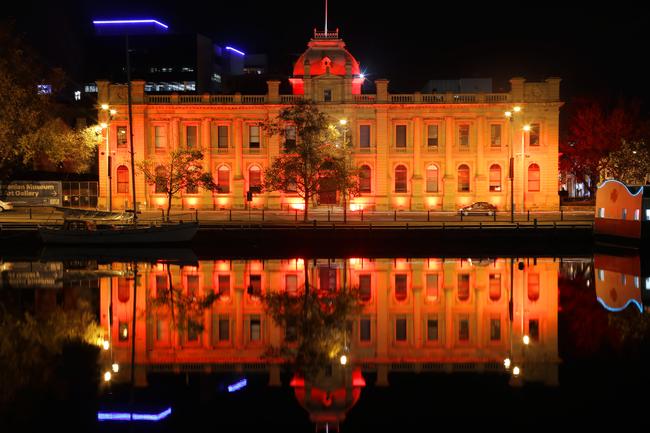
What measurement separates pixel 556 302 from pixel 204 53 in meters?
107

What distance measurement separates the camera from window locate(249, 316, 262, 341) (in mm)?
20297

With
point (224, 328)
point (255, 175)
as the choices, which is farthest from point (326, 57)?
point (224, 328)

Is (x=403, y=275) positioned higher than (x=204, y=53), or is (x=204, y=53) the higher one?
(x=204, y=53)

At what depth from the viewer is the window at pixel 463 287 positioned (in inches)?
1049

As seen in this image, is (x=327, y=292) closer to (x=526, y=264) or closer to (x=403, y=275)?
(x=403, y=275)

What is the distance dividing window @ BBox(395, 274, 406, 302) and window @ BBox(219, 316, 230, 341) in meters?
7.04

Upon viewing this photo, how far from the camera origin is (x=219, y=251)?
41656 mm

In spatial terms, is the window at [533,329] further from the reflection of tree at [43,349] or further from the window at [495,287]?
the reflection of tree at [43,349]

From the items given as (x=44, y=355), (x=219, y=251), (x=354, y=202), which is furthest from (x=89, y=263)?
(x=354, y=202)

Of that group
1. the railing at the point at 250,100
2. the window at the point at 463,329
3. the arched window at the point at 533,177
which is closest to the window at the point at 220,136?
the railing at the point at 250,100

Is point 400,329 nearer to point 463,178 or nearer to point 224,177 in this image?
point 463,178

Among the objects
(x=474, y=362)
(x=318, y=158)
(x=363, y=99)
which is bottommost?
(x=474, y=362)

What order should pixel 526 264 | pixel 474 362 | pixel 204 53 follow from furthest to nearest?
1. pixel 204 53
2. pixel 526 264
3. pixel 474 362

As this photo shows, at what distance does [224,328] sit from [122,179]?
5483 cm
